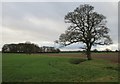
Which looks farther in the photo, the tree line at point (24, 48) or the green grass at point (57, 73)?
the tree line at point (24, 48)

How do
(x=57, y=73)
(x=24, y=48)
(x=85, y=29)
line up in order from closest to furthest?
(x=57, y=73), (x=85, y=29), (x=24, y=48)

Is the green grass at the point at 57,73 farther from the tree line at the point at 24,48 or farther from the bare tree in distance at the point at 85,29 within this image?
the tree line at the point at 24,48

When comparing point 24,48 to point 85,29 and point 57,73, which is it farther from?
point 57,73

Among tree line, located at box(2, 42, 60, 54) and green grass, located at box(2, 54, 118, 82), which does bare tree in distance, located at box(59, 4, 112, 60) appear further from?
tree line, located at box(2, 42, 60, 54)

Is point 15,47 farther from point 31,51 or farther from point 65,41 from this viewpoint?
point 65,41

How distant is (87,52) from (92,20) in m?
7.08

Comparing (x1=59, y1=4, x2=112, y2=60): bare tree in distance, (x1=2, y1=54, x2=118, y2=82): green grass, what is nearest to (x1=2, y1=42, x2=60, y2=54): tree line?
(x1=59, y1=4, x2=112, y2=60): bare tree in distance

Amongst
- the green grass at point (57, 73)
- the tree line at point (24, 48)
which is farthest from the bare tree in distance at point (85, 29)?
the tree line at point (24, 48)

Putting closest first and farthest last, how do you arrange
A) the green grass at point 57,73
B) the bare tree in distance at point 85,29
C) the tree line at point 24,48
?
the green grass at point 57,73
the bare tree in distance at point 85,29
the tree line at point 24,48

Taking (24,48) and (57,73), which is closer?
(57,73)

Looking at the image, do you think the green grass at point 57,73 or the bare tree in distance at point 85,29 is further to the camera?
the bare tree in distance at point 85,29

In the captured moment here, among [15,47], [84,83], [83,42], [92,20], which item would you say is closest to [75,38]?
[83,42]

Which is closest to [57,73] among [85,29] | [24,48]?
[85,29]

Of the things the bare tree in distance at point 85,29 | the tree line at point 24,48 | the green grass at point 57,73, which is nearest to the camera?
the green grass at point 57,73
